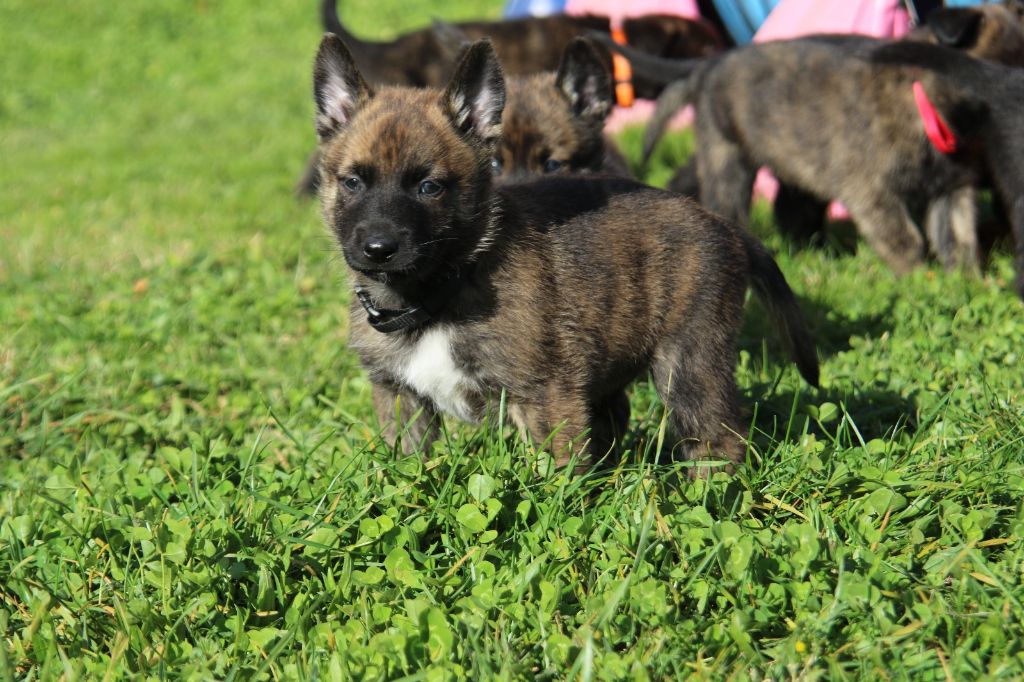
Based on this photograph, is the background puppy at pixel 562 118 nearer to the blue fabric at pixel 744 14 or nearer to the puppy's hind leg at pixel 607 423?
the puppy's hind leg at pixel 607 423

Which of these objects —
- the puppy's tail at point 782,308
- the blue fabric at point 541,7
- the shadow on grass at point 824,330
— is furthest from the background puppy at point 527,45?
the puppy's tail at point 782,308

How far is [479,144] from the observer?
3133 mm

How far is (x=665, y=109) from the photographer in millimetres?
5887

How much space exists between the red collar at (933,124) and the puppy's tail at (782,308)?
211 centimetres

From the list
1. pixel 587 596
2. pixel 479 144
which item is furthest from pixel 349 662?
pixel 479 144

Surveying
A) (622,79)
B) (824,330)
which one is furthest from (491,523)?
(622,79)

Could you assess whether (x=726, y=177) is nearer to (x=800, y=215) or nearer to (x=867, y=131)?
(x=800, y=215)

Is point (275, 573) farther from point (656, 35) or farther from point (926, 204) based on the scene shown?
point (656, 35)

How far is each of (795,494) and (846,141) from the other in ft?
10.5

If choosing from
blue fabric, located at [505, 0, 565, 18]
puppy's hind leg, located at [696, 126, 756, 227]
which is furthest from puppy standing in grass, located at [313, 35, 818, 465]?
blue fabric, located at [505, 0, 565, 18]

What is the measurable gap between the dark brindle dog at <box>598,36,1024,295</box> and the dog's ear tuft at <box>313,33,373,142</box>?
2775 mm

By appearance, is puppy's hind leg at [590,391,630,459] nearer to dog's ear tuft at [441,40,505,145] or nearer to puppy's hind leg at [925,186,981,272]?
dog's ear tuft at [441,40,505,145]

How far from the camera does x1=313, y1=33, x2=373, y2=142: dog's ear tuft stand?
317cm

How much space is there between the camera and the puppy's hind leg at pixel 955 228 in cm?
521
